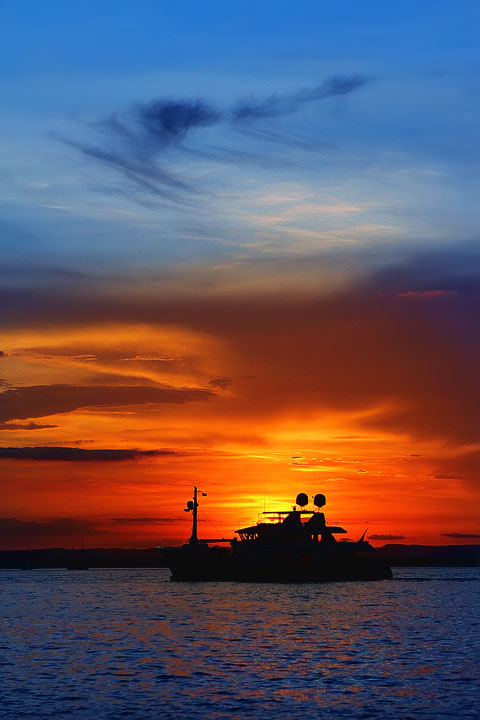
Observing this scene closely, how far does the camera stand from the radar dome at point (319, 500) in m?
135

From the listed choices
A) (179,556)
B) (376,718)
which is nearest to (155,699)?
(376,718)

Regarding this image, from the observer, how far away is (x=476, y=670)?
46406 mm

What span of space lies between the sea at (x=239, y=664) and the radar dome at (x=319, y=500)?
43.5 metres

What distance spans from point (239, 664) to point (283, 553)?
81720 millimetres

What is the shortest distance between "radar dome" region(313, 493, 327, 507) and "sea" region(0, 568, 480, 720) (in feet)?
143

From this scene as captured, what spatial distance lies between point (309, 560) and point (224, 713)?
97322mm

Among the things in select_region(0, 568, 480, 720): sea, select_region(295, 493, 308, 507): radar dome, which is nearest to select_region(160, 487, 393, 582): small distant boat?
select_region(295, 493, 308, 507): radar dome

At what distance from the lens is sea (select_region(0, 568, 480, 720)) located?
3538 cm

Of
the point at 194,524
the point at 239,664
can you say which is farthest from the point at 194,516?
the point at 239,664

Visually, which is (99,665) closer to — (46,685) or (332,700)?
(46,685)

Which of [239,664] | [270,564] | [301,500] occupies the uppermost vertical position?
Result: [301,500]

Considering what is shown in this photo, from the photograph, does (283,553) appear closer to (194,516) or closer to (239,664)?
(194,516)

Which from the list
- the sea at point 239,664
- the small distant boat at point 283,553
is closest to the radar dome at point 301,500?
the small distant boat at point 283,553

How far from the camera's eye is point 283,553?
421 ft
